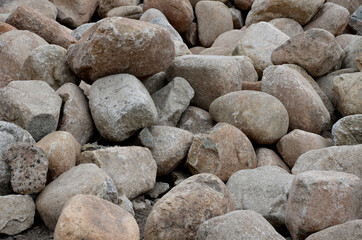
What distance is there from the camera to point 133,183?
3.77m

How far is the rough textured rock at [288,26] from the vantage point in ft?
22.7

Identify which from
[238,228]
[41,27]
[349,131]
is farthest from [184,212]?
[41,27]

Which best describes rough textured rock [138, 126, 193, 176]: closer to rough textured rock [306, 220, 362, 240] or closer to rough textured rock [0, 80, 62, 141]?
rough textured rock [0, 80, 62, 141]

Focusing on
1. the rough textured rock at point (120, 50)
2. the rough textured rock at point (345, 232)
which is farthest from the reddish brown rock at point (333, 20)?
the rough textured rock at point (345, 232)

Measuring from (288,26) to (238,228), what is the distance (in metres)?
4.91

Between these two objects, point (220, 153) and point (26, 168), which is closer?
point (26, 168)

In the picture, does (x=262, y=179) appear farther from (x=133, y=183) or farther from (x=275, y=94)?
(x=275, y=94)

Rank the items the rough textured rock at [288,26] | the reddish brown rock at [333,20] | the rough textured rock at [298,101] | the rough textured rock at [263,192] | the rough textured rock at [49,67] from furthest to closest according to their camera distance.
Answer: the rough textured rock at [288,26]
the reddish brown rock at [333,20]
the rough textured rock at [298,101]
the rough textured rock at [49,67]
the rough textured rock at [263,192]

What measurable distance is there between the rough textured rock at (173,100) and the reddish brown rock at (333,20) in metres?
2.99

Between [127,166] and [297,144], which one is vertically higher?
[127,166]

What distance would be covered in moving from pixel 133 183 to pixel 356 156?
1.64m

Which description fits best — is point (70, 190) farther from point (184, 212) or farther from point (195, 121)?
point (195, 121)

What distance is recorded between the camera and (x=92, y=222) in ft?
8.11

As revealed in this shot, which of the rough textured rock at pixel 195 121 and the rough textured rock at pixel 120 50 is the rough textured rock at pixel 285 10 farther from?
the rough textured rock at pixel 120 50
